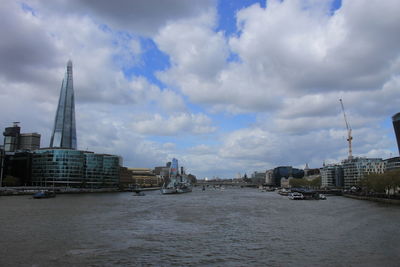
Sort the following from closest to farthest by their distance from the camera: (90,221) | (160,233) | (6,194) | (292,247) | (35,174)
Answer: (292,247), (160,233), (90,221), (6,194), (35,174)

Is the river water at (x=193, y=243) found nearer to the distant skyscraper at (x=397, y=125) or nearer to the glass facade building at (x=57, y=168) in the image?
the glass facade building at (x=57, y=168)

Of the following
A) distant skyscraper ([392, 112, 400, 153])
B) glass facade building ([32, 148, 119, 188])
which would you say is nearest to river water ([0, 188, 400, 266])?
glass facade building ([32, 148, 119, 188])

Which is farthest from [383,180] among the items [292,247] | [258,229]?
[292,247]

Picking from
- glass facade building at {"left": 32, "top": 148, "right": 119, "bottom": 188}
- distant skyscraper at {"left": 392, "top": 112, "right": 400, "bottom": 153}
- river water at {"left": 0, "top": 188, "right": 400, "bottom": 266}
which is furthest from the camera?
glass facade building at {"left": 32, "top": 148, "right": 119, "bottom": 188}

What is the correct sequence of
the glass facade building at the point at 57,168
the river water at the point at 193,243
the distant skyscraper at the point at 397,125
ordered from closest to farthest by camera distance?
the river water at the point at 193,243 < the distant skyscraper at the point at 397,125 < the glass facade building at the point at 57,168

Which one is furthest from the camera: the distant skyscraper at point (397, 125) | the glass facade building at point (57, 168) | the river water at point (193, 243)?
the glass facade building at point (57, 168)

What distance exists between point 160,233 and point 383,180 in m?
91.9

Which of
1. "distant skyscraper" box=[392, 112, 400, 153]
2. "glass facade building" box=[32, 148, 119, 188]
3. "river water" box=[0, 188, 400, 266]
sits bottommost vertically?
"river water" box=[0, 188, 400, 266]

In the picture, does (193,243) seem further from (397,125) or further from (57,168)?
(397,125)

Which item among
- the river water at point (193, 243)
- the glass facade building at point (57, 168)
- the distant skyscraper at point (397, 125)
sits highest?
the distant skyscraper at point (397, 125)

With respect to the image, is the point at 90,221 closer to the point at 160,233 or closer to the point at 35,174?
the point at 160,233

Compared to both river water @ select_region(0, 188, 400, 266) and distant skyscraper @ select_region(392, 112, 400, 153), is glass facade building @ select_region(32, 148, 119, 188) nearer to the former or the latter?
river water @ select_region(0, 188, 400, 266)

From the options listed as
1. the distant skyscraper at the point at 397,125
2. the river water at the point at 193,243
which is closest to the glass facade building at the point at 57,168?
the river water at the point at 193,243

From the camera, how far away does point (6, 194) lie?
429ft
